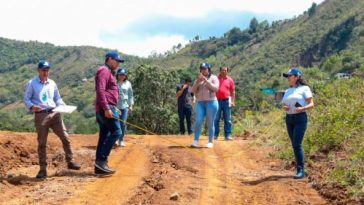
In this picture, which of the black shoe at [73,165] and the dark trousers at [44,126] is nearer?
the dark trousers at [44,126]

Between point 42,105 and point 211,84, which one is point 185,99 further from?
point 42,105

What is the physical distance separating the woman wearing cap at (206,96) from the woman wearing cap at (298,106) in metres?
2.76

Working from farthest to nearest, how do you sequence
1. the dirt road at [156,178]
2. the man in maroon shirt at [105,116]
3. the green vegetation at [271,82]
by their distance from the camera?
1. the green vegetation at [271,82]
2. the man in maroon shirt at [105,116]
3. the dirt road at [156,178]

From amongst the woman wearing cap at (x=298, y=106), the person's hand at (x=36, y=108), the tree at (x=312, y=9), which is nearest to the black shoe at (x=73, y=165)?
the person's hand at (x=36, y=108)

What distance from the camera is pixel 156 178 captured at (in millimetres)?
7336

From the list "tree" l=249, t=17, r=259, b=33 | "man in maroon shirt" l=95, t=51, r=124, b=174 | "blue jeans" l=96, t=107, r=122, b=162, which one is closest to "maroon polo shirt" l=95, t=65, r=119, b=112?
"man in maroon shirt" l=95, t=51, r=124, b=174

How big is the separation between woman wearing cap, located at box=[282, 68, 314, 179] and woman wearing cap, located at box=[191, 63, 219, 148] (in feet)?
9.06

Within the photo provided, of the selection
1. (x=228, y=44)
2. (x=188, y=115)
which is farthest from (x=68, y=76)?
(x=188, y=115)

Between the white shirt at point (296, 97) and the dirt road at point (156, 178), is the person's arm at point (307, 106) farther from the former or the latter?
the dirt road at point (156, 178)

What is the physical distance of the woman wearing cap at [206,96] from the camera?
33.4ft

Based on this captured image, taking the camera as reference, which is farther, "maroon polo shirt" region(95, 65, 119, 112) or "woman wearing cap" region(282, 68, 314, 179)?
"woman wearing cap" region(282, 68, 314, 179)

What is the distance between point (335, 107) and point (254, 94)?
41.1 metres

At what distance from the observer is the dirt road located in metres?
6.14

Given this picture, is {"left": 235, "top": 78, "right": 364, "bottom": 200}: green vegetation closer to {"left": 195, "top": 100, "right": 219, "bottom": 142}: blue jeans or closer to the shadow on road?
the shadow on road
